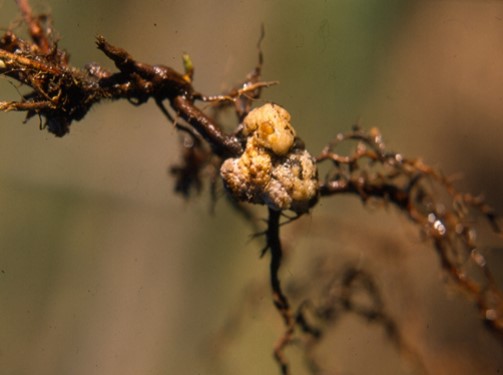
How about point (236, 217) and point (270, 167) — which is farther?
point (236, 217)

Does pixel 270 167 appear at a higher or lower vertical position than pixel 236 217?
lower

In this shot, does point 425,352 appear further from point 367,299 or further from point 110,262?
point 110,262

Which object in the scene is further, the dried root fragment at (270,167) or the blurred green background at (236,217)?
the blurred green background at (236,217)

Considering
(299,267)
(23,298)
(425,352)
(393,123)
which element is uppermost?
(393,123)

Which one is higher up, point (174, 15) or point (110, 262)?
point (174, 15)

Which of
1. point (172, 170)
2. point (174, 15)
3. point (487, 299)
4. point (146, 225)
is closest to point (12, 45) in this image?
point (172, 170)
